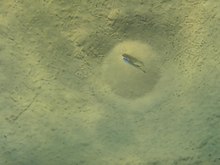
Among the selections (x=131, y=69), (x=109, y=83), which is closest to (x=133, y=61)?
(x=131, y=69)

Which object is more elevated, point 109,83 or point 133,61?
point 133,61

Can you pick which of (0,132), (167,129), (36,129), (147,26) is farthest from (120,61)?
(0,132)

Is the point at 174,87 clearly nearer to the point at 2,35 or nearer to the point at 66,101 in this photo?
the point at 66,101

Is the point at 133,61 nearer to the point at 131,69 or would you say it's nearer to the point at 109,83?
the point at 131,69
